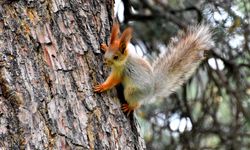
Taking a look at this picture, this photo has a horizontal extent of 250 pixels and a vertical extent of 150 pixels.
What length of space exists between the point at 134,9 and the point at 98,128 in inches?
61.2

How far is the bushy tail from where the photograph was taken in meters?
2.11

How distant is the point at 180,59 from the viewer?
2148 mm

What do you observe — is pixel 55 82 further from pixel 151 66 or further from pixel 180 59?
pixel 180 59

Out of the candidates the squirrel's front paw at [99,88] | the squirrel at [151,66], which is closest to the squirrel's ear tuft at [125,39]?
the squirrel at [151,66]

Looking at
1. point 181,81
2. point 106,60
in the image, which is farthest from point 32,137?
point 181,81

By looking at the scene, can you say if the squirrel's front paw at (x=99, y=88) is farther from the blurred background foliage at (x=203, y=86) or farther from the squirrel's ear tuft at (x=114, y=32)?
the blurred background foliage at (x=203, y=86)

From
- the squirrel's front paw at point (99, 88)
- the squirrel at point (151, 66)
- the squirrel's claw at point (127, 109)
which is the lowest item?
the squirrel's claw at point (127, 109)

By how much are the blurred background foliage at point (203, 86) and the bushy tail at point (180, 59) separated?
45cm

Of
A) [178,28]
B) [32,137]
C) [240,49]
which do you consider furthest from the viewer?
[178,28]

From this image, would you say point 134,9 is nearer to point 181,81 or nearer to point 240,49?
point 240,49

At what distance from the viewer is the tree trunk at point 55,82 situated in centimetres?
153

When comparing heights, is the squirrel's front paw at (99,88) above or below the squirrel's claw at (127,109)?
above

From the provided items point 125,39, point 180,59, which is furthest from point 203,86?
point 125,39

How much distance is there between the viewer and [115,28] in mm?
1753
